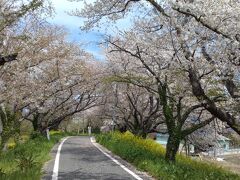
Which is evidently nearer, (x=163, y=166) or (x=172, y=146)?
(x=163, y=166)

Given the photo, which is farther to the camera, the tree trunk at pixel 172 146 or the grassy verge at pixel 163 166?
the tree trunk at pixel 172 146

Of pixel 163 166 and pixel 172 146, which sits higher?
pixel 172 146

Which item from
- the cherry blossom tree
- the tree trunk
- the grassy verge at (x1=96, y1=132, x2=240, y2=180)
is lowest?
the grassy verge at (x1=96, y1=132, x2=240, y2=180)

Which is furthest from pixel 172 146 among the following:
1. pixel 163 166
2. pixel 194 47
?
pixel 194 47

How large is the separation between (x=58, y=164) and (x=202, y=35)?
30.5 feet

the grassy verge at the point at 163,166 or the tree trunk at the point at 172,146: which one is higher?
the tree trunk at the point at 172,146

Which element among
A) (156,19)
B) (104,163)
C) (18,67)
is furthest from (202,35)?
(18,67)

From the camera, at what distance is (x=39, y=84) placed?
91.1ft

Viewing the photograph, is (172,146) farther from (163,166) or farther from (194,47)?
(194,47)

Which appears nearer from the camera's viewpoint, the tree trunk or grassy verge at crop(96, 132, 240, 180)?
grassy verge at crop(96, 132, 240, 180)

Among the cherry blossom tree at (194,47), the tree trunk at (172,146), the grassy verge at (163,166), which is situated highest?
the cherry blossom tree at (194,47)

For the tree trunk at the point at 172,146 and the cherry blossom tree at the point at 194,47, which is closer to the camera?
the cherry blossom tree at the point at 194,47

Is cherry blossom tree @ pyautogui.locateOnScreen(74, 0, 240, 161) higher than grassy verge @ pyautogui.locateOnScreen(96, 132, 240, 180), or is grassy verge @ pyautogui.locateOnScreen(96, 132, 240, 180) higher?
cherry blossom tree @ pyautogui.locateOnScreen(74, 0, 240, 161)

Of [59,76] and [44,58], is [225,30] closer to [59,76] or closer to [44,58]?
[44,58]
